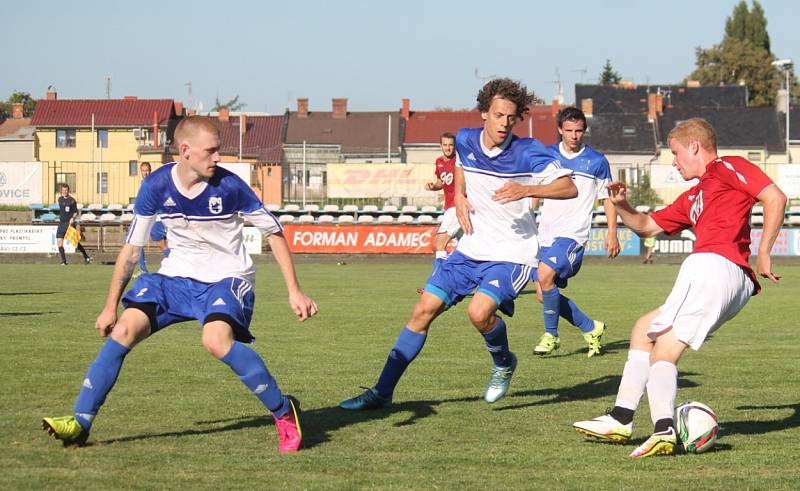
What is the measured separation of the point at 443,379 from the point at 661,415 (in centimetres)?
327

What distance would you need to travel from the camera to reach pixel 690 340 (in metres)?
6.43

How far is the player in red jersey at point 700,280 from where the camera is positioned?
6398mm

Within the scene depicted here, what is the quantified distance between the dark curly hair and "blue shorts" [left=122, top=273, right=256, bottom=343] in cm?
241

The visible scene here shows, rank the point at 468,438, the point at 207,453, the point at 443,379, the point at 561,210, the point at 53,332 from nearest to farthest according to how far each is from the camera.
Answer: the point at 207,453 → the point at 468,438 → the point at 443,379 → the point at 561,210 → the point at 53,332

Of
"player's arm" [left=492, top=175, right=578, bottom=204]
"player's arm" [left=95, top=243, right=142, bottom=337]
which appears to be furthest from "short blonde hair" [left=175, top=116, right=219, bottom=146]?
"player's arm" [left=492, top=175, right=578, bottom=204]

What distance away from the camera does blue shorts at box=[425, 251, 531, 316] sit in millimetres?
7910

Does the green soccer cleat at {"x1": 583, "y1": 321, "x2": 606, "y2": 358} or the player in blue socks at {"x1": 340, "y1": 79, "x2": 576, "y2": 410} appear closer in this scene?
the player in blue socks at {"x1": 340, "y1": 79, "x2": 576, "y2": 410}

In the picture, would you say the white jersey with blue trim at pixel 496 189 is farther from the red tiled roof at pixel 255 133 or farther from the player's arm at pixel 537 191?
the red tiled roof at pixel 255 133

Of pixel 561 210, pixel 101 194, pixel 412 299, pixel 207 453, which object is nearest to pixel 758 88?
pixel 101 194

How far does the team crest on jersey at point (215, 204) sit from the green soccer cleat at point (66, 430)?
4.74 ft

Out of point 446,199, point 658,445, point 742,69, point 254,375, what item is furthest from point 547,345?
point 742,69

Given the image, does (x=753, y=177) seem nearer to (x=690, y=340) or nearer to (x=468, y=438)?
(x=690, y=340)

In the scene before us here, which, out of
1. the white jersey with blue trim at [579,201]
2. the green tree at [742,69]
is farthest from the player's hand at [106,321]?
the green tree at [742,69]

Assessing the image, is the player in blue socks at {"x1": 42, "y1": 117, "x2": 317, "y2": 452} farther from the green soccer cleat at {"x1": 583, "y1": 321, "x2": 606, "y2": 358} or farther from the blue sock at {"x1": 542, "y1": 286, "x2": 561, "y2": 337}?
the green soccer cleat at {"x1": 583, "y1": 321, "x2": 606, "y2": 358}
